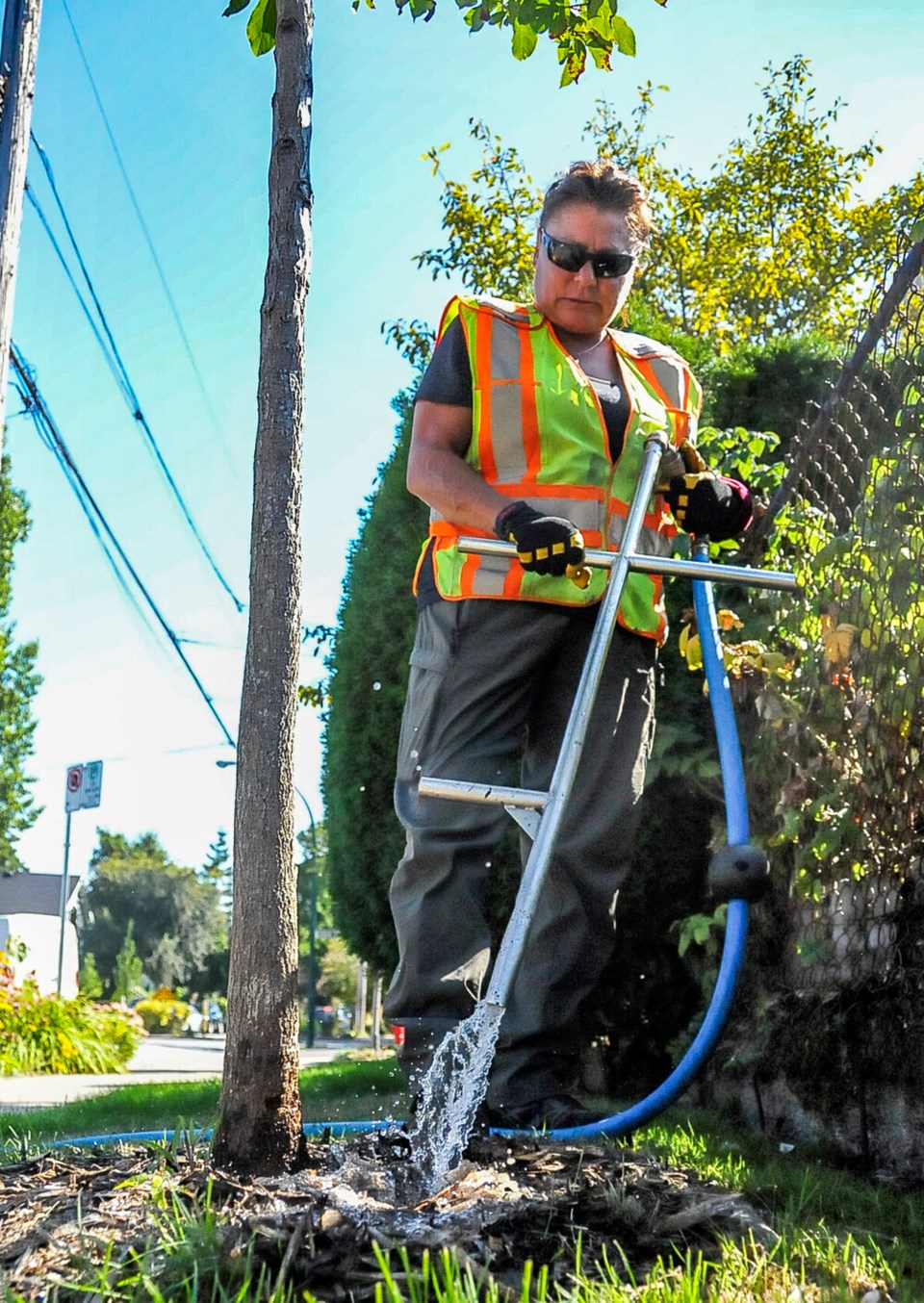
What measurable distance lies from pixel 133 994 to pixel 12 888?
858 centimetres

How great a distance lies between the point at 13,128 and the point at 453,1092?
11.7ft

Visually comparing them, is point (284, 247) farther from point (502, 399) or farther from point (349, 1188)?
point (349, 1188)

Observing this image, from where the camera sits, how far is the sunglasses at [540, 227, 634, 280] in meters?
2.68

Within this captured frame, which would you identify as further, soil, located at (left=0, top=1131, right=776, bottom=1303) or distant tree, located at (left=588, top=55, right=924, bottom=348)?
distant tree, located at (left=588, top=55, right=924, bottom=348)

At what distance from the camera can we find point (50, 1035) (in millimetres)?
9766

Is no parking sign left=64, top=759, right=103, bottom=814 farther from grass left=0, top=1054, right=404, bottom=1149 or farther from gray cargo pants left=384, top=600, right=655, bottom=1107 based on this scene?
gray cargo pants left=384, top=600, right=655, bottom=1107

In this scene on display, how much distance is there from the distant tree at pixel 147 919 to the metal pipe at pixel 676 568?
6152 centimetres

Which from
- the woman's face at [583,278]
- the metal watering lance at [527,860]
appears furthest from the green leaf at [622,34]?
the metal watering lance at [527,860]

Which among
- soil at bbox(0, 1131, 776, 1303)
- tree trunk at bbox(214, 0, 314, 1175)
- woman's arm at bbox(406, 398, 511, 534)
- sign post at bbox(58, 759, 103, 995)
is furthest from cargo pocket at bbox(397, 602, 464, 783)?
sign post at bbox(58, 759, 103, 995)

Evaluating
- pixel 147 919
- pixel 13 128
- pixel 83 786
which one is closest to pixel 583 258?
pixel 13 128

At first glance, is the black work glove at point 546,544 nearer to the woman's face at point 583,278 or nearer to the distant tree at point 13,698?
the woman's face at point 583,278

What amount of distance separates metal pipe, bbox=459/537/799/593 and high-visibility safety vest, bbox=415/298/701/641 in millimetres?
222

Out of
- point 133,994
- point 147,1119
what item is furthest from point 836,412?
point 133,994

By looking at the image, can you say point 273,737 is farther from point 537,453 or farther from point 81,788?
point 81,788
